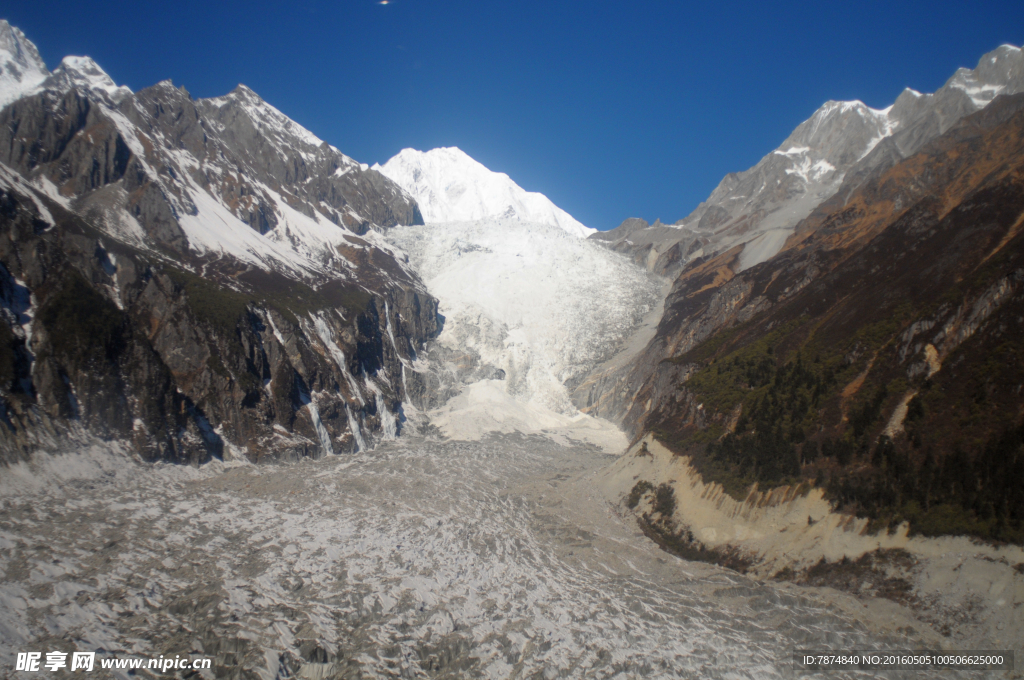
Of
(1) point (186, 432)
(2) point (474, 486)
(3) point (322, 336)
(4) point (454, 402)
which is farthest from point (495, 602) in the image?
(4) point (454, 402)

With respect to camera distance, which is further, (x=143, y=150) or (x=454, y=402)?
(x=454, y=402)

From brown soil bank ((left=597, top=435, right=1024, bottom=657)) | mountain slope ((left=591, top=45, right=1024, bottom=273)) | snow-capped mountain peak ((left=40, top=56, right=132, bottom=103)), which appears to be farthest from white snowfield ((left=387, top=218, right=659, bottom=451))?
snow-capped mountain peak ((left=40, top=56, right=132, bottom=103))

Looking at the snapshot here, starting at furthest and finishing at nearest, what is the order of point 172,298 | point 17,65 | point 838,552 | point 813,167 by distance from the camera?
point 813,167 → point 17,65 → point 172,298 → point 838,552

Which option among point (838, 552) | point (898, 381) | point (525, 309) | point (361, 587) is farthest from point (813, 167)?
point (361, 587)

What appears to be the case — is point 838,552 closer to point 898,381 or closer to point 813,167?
point 898,381

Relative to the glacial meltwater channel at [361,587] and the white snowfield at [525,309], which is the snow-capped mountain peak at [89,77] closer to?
the white snowfield at [525,309]

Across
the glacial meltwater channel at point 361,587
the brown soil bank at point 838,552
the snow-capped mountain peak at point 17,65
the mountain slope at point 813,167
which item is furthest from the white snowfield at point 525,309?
the snow-capped mountain peak at point 17,65

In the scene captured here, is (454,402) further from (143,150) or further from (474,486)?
(143,150)
